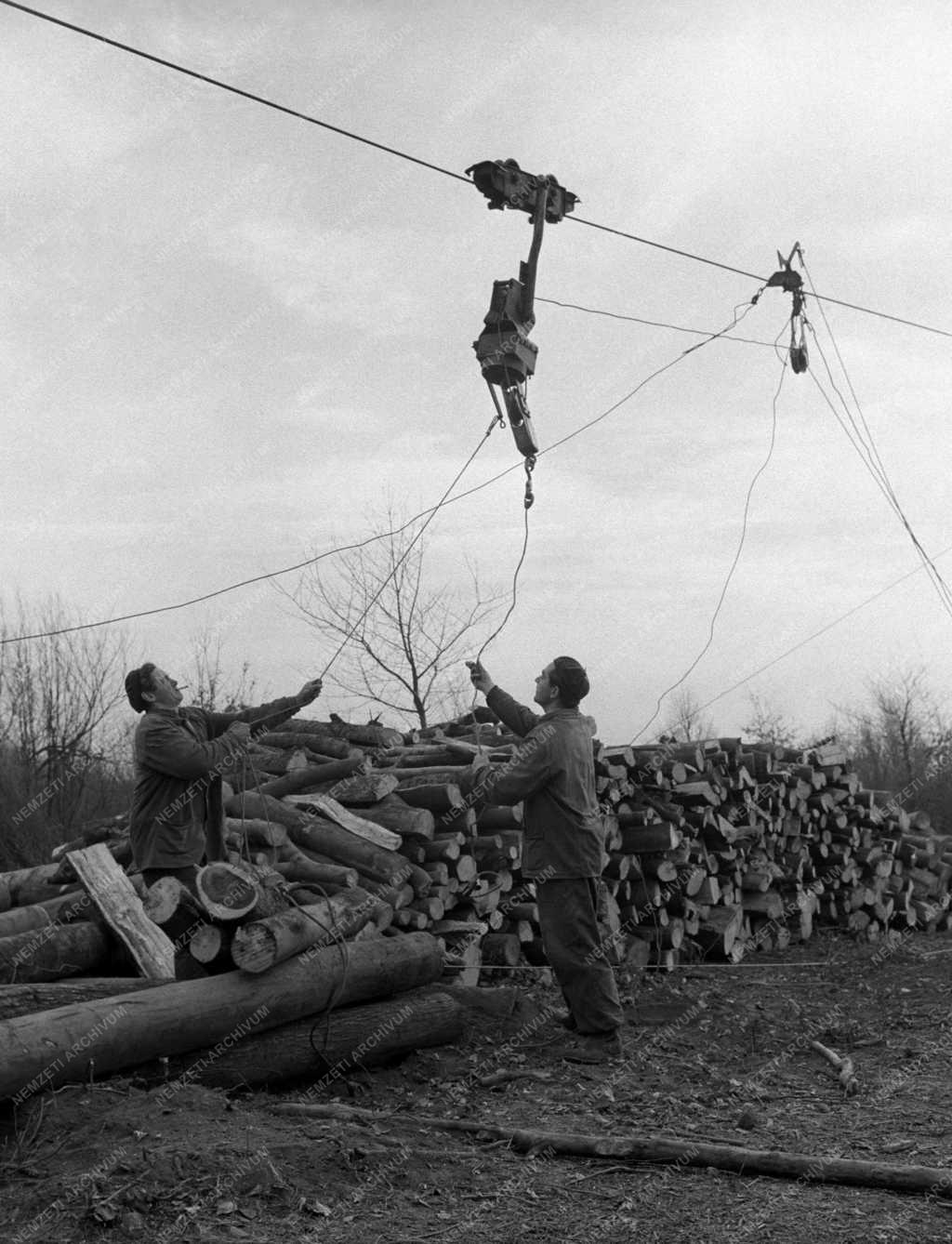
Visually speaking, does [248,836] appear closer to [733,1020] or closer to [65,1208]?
[733,1020]

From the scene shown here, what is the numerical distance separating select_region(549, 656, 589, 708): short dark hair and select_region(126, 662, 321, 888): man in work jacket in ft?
4.81

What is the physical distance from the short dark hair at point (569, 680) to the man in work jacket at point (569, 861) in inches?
0.5

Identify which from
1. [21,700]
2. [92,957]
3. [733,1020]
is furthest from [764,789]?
[21,700]

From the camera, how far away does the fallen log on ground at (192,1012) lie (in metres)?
5.22

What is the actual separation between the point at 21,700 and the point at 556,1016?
17.4 meters

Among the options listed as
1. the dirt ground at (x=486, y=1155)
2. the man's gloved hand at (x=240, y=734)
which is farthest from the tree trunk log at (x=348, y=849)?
the man's gloved hand at (x=240, y=734)

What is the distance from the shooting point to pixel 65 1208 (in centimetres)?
436

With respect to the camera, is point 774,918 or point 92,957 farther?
point 774,918

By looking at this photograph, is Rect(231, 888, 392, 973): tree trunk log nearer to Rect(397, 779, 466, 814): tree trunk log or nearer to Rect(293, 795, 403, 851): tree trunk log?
Rect(293, 795, 403, 851): tree trunk log

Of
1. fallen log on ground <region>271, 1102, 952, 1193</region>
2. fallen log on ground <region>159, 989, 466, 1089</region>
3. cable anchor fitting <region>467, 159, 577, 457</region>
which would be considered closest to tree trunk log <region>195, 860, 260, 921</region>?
fallen log on ground <region>159, 989, 466, 1089</region>

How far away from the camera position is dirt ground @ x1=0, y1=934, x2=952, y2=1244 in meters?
4.39

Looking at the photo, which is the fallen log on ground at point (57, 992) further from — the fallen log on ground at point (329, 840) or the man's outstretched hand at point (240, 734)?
the fallen log on ground at point (329, 840)

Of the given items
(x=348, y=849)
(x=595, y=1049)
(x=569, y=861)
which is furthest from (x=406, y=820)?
(x=595, y=1049)

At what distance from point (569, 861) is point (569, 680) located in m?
1.12
